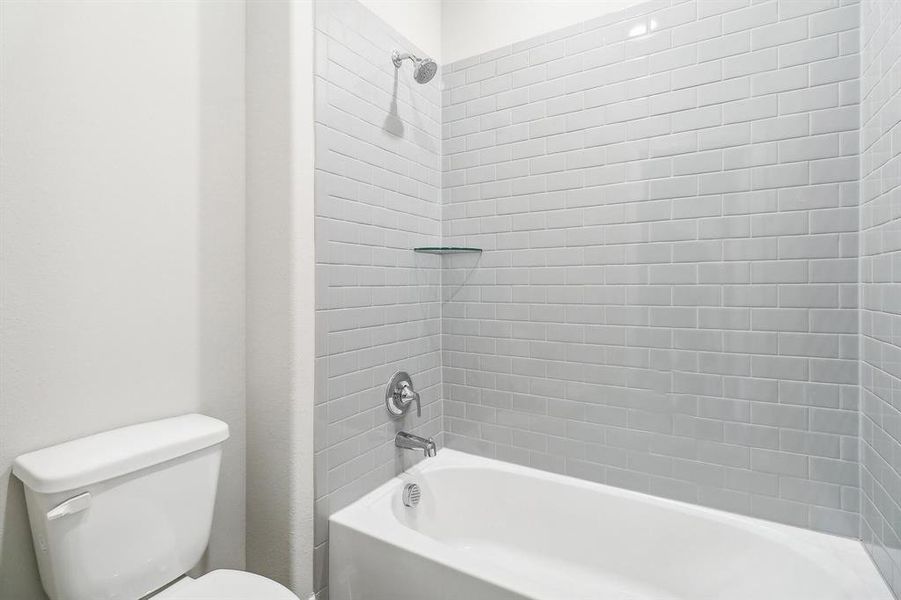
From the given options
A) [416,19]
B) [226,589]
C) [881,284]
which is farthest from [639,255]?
[226,589]

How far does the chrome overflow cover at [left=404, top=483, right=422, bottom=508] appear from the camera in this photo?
1.81 m

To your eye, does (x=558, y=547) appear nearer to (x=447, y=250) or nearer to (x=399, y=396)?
(x=399, y=396)

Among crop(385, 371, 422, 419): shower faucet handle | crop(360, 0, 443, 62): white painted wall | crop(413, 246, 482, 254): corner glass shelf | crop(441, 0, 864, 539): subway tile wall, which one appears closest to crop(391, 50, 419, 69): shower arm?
crop(360, 0, 443, 62): white painted wall

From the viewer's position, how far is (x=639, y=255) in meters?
1.74

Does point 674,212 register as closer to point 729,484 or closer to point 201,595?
point 729,484

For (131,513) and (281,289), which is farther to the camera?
(281,289)

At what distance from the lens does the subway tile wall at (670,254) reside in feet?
4.82

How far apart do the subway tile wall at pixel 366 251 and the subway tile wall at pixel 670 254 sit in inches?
7.5

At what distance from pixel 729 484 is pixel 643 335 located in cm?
58

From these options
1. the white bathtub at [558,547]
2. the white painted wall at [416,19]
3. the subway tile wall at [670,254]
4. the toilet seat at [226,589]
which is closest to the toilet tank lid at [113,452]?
the toilet seat at [226,589]

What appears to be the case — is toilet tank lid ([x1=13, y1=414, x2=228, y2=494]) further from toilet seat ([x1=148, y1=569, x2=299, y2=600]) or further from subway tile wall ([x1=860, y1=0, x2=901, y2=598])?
subway tile wall ([x1=860, y1=0, x2=901, y2=598])

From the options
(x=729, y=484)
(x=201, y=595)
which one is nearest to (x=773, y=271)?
(x=729, y=484)

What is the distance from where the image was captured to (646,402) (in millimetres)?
1744

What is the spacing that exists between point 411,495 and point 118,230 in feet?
4.44
